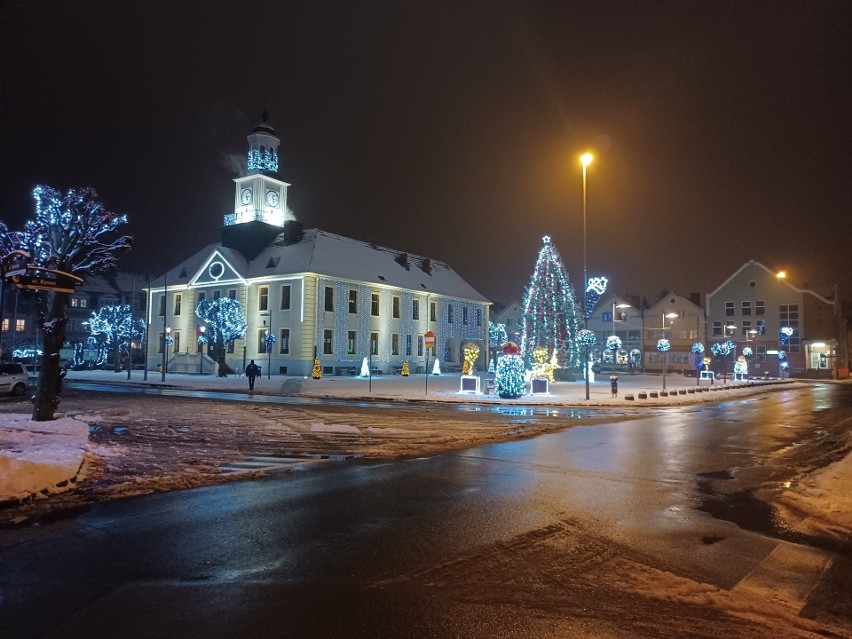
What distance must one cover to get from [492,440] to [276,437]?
5.33m

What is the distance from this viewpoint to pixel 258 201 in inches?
2162

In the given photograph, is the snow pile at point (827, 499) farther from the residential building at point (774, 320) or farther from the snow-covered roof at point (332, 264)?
the residential building at point (774, 320)

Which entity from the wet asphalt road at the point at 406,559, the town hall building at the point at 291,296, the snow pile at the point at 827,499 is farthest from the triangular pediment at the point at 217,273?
the snow pile at the point at 827,499

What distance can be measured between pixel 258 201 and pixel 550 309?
28092 millimetres

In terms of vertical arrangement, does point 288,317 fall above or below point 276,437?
above

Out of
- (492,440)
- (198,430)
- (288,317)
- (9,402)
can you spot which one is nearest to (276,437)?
(198,430)

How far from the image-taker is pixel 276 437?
15.3 meters

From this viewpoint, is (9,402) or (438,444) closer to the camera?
(438,444)

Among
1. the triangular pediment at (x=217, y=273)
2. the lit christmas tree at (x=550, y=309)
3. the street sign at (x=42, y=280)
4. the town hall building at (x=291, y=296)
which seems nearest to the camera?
the street sign at (x=42, y=280)

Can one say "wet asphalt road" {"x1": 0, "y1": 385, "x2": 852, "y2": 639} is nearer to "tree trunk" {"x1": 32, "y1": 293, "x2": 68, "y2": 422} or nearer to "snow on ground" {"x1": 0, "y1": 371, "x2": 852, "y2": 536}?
"snow on ground" {"x1": 0, "y1": 371, "x2": 852, "y2": 536}

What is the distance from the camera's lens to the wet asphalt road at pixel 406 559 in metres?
4.70

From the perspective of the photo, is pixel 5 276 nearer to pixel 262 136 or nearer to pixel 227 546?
pixel 227 546

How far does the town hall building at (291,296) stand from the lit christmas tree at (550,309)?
15318 millimetres

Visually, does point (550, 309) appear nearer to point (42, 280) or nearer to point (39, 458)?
point (42, 280)
